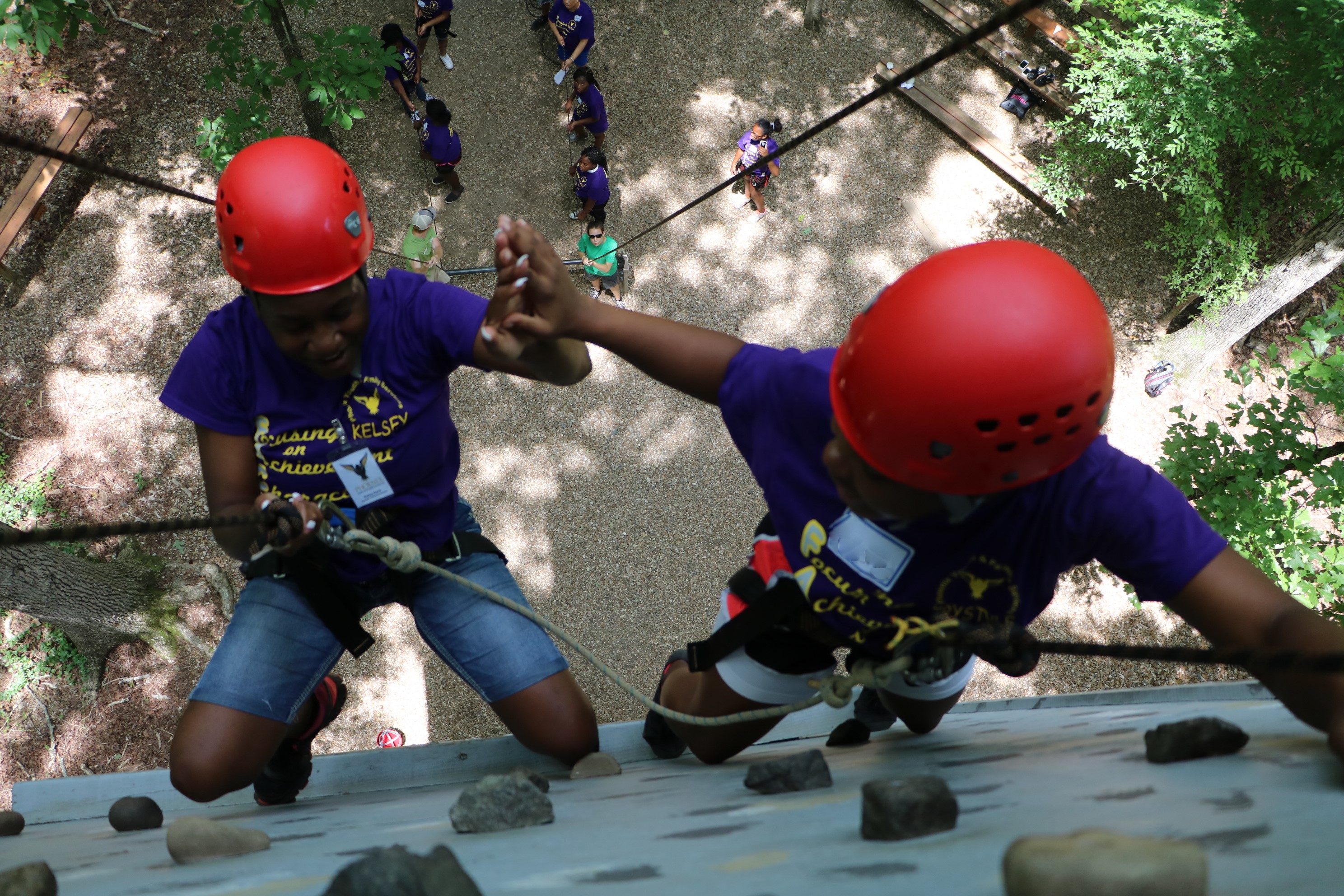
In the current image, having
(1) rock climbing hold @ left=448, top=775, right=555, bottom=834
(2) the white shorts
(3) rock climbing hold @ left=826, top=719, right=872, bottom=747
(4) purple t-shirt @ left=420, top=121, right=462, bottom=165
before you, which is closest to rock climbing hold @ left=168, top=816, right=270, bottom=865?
(1) rock climbing hold @ left=448, top=775, right=555, bottom=834

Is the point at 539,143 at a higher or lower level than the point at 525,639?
higher

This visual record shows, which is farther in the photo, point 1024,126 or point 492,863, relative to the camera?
point 1024,126

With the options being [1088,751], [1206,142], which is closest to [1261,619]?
[1088,751]

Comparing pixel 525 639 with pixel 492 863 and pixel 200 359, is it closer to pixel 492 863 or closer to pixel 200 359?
pixel 200 359

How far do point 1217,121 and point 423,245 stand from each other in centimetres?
490

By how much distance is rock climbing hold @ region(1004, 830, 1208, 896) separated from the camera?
0.80m

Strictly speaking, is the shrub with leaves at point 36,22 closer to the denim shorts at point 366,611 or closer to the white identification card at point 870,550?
the denim shorts at point 366,611

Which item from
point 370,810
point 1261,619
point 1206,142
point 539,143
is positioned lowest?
point 370,810

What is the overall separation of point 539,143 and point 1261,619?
19.0 feet

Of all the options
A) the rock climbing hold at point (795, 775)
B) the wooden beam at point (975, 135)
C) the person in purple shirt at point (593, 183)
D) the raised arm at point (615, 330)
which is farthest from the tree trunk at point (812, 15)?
the rock climbing hold at point (795, 775)

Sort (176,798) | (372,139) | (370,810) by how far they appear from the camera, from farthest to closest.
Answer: (372,139)
(176,798)
(370,810)

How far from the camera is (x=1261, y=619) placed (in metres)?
1.58

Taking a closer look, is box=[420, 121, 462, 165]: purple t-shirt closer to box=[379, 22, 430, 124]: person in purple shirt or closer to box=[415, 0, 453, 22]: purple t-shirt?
box=[379, 22, 430, 124]: person in purple shirt

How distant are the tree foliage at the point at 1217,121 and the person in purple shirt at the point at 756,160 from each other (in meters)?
2.03
